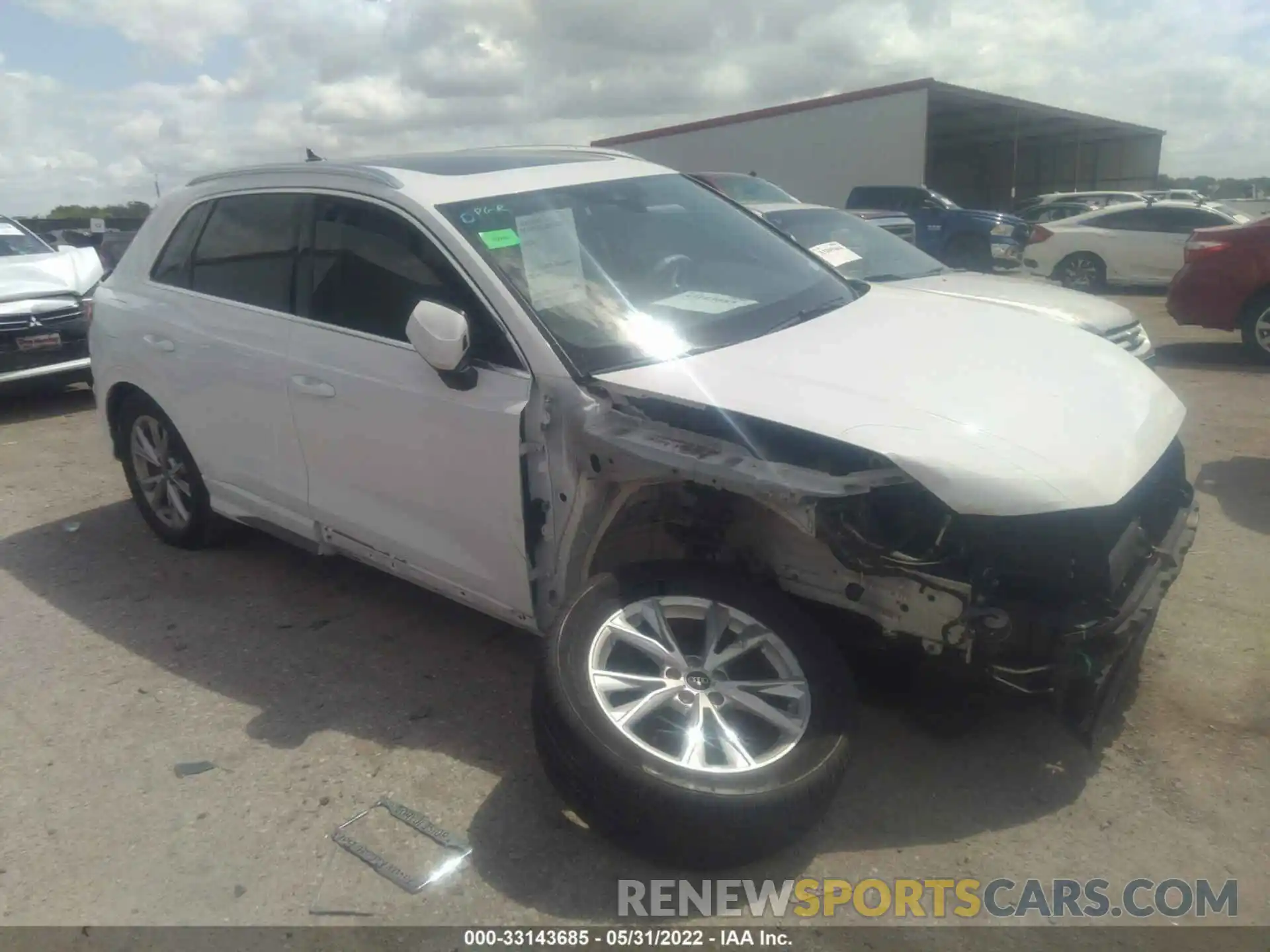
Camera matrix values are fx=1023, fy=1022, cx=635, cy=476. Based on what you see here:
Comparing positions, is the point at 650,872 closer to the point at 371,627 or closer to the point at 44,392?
the point at 371,627

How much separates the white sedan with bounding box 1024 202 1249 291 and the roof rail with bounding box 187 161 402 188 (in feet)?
44.1

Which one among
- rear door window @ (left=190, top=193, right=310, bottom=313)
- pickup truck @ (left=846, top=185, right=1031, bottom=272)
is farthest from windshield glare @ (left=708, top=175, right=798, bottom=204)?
pickup truck @ (left=846, top=185, right=1031, bottom=272)

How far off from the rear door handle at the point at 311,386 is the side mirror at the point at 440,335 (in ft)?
2.26

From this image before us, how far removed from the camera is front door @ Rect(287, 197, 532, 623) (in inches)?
128

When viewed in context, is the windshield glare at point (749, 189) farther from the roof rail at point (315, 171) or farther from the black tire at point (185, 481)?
the black tire at point (185, 481)

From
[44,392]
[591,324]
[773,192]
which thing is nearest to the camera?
[591,324]

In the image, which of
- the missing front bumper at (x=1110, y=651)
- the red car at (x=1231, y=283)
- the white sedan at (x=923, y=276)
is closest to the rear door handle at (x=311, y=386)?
the missing front bumper at (x=1110, y=651)

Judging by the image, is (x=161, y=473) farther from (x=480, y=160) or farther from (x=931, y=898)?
(x=931, y=898)

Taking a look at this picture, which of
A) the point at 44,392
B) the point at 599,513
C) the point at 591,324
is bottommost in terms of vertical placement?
Answer: the point at 44,392

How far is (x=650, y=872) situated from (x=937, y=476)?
1299mm

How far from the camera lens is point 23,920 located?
2.73 metres

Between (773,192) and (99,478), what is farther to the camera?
(773,192)

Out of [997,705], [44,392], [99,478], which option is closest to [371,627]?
[997,705]

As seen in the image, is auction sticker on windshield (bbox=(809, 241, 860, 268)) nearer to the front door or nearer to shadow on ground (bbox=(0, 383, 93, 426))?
the front door
